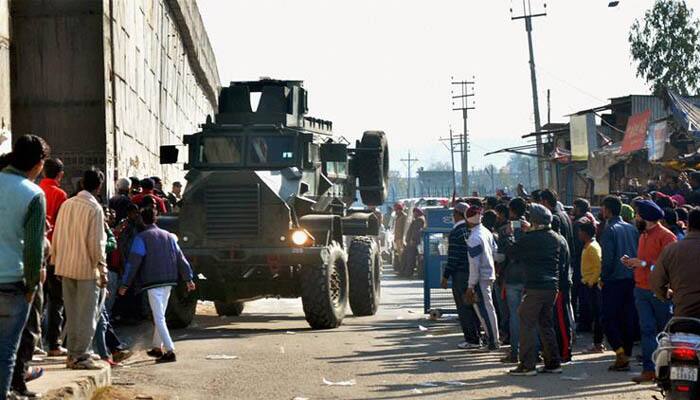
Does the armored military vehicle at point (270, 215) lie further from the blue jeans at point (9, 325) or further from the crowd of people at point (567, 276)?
the blue jeans at point (9, 325)

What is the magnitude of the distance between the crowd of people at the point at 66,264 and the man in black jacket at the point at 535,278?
3518 millimetres

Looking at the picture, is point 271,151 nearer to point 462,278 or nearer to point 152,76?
point 462,278

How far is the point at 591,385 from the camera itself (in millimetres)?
12758

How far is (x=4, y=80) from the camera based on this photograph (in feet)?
54.0

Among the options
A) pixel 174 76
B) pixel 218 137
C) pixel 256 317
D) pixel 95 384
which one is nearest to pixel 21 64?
pixel 218 137

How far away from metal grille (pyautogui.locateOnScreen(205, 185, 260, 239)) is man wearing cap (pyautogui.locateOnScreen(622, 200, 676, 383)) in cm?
722

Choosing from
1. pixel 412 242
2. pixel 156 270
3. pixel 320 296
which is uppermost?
pixel 412 242

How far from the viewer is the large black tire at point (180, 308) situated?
60.7 feet

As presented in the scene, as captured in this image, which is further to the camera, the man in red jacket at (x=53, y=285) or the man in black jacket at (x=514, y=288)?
the man in black jacket at (x=514, y=288)

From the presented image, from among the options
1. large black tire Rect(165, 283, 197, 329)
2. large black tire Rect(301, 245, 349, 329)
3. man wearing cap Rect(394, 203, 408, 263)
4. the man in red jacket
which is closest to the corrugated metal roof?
man wearing cap Rect(394, 203, 408, 263)

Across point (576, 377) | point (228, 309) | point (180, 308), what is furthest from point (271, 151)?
point (576, 377)

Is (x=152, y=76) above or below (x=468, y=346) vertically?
above

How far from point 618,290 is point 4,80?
7732 mm

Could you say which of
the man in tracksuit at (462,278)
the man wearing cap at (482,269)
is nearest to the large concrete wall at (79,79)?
the man in tracksuit at (462,278)
